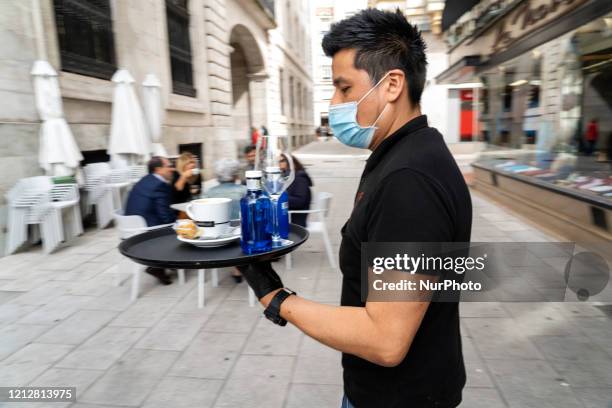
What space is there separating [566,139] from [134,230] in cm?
670

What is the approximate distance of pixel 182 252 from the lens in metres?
1.81

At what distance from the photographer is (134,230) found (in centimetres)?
440

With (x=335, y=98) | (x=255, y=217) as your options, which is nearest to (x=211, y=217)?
(x=255, y=217)

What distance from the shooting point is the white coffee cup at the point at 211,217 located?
1921mm

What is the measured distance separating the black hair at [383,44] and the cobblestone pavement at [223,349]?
2.23 m

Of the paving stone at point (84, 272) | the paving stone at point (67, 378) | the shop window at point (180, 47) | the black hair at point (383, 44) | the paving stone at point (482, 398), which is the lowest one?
the paving stone at point (482, 398)

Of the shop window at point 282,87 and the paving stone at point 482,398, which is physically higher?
the shop window at point 282,87

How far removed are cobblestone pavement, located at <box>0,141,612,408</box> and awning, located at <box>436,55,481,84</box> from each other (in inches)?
320

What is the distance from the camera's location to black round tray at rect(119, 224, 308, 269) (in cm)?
147

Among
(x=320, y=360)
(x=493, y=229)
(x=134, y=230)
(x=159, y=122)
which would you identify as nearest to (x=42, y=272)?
(x=134, y=230)

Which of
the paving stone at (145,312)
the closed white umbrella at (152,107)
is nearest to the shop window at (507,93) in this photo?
the closed white umbrella at (152,107)

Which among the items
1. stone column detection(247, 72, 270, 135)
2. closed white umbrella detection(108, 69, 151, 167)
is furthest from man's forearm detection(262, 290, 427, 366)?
stone column detection(247, 72, 270, 135)

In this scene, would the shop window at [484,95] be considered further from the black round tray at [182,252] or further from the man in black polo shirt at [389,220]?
the man in black polo shirt at [389,220]

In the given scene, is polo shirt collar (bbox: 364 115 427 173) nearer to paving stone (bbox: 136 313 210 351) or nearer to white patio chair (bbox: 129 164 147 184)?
paving stone (bbox: 136 313 210 351)
